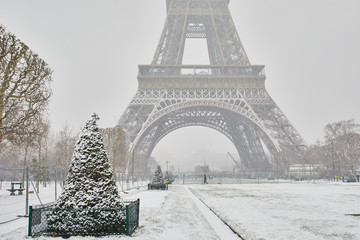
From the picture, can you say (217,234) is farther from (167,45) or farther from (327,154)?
(167,45)

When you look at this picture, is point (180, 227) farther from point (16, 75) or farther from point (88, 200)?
point (16, 75)

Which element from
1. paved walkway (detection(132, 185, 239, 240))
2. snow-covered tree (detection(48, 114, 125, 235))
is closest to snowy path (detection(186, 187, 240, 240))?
paved walkway (detection(132, 185, 239, 240))

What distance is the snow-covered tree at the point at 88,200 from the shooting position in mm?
7324

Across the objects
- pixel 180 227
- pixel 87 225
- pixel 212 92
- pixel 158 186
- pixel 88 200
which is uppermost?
pixel 212 92

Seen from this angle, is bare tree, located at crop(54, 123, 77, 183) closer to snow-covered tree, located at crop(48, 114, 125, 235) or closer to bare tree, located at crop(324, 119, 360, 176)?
snow-covered tree, located at crop(48, 114, 125, 235)

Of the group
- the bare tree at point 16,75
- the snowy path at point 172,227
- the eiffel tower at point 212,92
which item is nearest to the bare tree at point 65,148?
the eiffel tower at point 212,92

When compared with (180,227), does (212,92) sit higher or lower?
higher

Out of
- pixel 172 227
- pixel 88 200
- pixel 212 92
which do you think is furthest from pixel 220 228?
pixel 212 92

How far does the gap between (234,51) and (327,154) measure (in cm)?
2521

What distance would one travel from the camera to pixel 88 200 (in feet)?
24.6

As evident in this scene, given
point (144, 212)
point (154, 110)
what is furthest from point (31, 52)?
point (154, 110)

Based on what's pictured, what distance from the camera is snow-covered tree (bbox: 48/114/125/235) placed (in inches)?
288

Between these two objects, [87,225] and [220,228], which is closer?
[87,225]

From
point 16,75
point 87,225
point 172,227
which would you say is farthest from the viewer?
point 16,75
